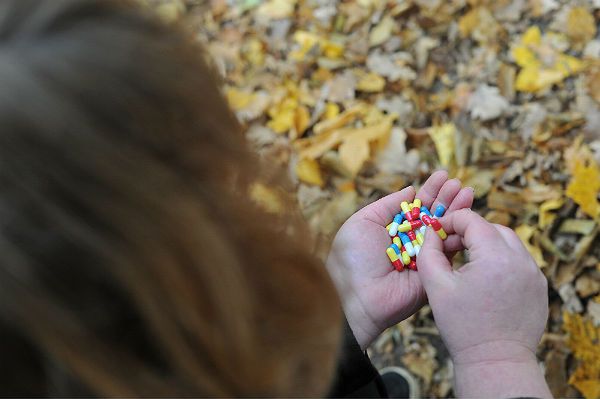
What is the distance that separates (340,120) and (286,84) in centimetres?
37

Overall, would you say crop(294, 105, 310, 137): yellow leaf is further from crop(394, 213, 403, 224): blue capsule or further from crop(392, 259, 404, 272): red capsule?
crop(392, 259, 404, 272): red capsule

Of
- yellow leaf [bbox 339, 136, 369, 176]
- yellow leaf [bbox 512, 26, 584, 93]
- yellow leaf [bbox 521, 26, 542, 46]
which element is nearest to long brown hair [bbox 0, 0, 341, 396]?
yellow leaf [bbox 339, 136, 369, 176]

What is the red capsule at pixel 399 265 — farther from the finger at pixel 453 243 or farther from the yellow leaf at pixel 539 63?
the yellow leaf at pixel 539 63

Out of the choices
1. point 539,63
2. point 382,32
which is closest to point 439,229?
point 539,63

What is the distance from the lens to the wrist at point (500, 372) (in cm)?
112

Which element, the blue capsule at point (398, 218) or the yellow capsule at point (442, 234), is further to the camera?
the blue capsule at point (398, 218)

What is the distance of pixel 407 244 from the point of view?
139 centimetres

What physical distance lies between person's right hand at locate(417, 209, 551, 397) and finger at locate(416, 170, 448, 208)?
22 centimetres

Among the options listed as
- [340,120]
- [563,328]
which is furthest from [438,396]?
[340,120]

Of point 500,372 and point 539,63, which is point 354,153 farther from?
point 500,372

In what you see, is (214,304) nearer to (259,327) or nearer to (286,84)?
(259,327)

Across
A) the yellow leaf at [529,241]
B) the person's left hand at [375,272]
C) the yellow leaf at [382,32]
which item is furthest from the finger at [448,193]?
the yellow leaf at [382,32]

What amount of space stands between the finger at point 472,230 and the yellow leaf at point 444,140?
30.5 inches

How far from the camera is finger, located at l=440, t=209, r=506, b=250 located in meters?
1.23
